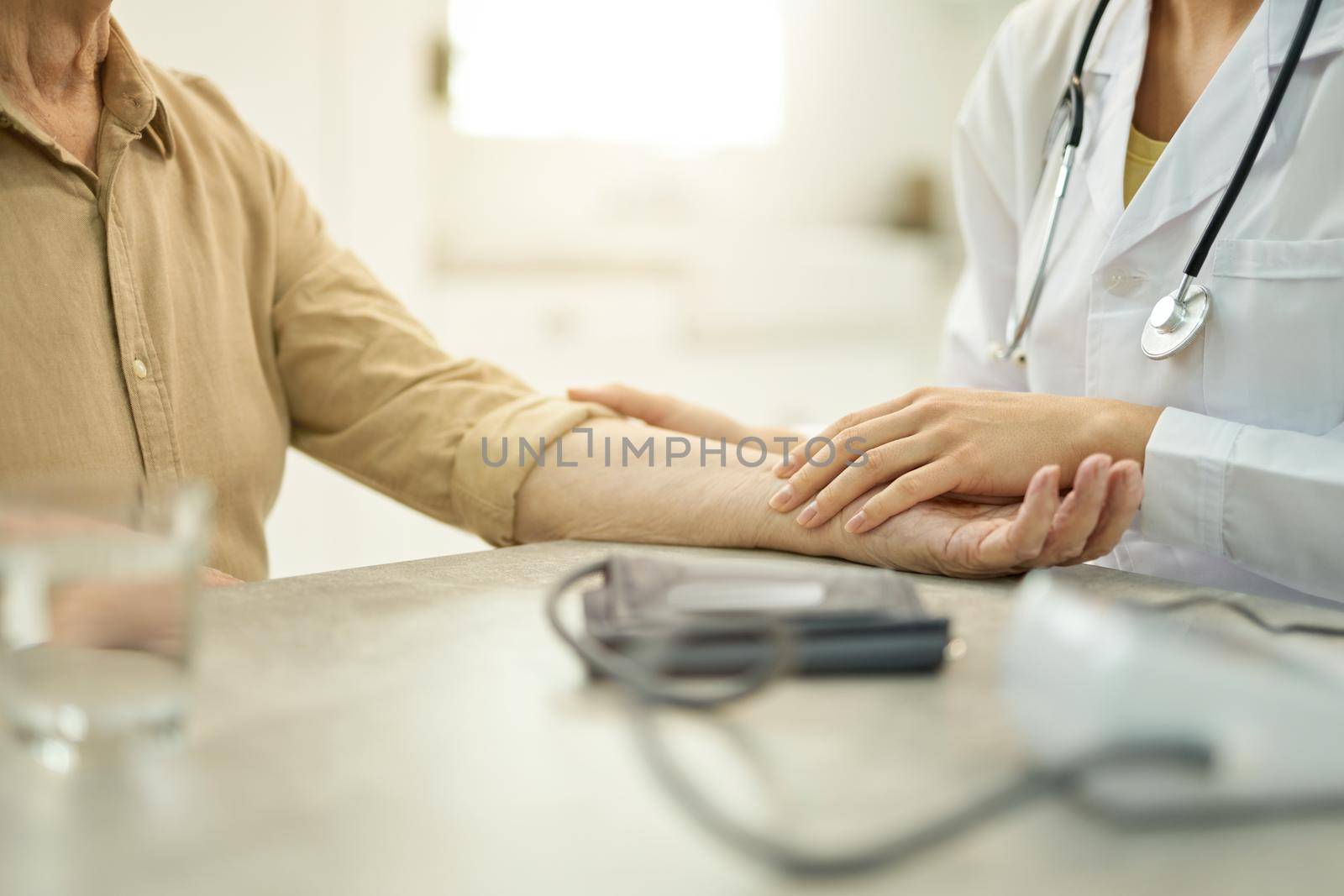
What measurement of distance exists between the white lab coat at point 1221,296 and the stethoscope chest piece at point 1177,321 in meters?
0.02

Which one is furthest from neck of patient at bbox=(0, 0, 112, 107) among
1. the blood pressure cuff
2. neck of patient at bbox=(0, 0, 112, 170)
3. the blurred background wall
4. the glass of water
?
the blurred background wall

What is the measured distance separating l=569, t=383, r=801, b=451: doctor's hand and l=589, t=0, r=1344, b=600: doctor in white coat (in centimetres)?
22

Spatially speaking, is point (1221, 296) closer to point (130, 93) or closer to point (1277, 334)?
point (1277, 334)

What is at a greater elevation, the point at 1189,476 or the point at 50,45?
the point at 50,45

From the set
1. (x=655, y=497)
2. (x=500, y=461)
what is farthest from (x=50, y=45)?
(x=655, y=497)

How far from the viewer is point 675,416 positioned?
3.94ft

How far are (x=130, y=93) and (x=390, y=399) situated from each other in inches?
14.8

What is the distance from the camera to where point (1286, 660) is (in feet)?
Answer: 1.96

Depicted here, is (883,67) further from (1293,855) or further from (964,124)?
(1293,855)

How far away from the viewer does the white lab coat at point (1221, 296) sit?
0.87m

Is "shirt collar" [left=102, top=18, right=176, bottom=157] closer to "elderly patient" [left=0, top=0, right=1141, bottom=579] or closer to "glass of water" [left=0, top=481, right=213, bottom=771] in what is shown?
"elderly patient" [left=0, top=0, right=1141, bottom=579]

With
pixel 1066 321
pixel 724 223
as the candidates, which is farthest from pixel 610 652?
pixel 724 223

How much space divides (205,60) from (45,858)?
7.66ft

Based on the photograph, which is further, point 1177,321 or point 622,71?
point 622,71
